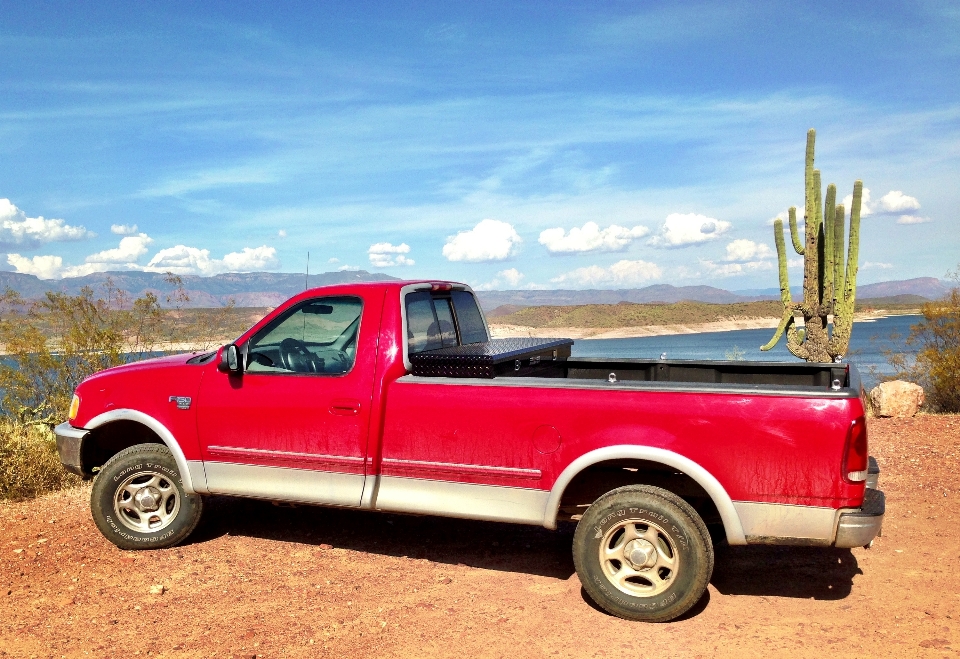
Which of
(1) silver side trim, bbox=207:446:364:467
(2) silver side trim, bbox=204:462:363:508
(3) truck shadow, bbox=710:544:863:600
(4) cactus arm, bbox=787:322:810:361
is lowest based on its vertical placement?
(3) truck shadow, bbox=710:544:863:600

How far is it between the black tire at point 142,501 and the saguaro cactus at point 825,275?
12.5 metres

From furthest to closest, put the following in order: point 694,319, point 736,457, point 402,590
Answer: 1. point 694,319
2. point 402,590
3. point 736,457

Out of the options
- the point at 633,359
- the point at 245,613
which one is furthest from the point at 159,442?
the point at 633,359

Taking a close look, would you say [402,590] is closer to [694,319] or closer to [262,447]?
[262,447]

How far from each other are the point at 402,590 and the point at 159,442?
219 centimetres

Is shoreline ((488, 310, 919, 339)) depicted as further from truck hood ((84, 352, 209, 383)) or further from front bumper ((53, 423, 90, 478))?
front bumper ((53, 423, 90, 478))

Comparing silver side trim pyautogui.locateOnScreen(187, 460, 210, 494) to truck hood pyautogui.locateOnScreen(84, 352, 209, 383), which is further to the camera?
truck hood pyautogui.locateOnScreen(84, 352, 209, 383)

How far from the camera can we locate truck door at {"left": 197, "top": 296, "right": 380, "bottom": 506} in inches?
201

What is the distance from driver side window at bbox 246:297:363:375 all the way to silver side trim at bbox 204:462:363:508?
67cm

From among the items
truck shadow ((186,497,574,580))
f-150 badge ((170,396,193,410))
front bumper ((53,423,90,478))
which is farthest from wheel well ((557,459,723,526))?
front bumper ((53,423,90,478))

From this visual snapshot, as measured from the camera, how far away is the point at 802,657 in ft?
13.0

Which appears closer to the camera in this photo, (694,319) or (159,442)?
(159,442)

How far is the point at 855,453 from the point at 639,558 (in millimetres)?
1255

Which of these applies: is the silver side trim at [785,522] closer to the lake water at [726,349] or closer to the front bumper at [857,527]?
the front bumper at [857,527]
